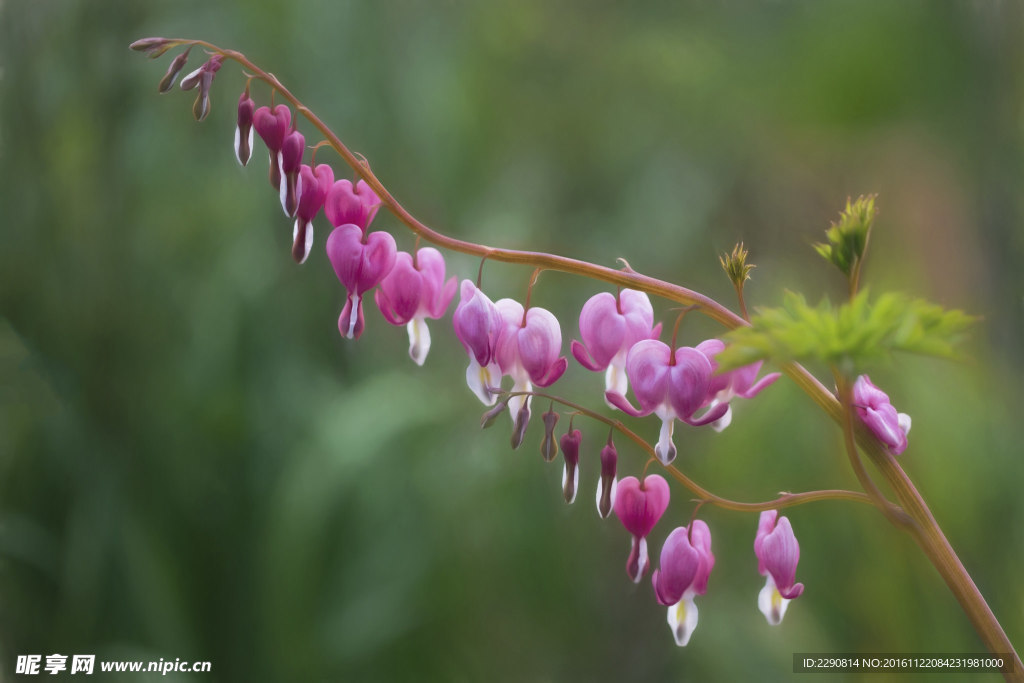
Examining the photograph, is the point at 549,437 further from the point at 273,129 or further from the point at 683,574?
the point at 273,129

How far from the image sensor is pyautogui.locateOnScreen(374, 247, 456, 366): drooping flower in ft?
1.75

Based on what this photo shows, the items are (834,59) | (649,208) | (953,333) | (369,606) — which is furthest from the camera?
(834,59)

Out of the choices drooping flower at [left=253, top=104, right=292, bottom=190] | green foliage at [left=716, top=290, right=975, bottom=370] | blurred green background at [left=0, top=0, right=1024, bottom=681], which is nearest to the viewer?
green foliage at [left=716, top=290, right=975, bottom=370]

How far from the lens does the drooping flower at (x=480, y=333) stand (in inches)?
18.8

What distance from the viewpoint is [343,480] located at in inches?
58.5

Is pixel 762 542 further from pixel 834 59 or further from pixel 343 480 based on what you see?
pixel 834 59

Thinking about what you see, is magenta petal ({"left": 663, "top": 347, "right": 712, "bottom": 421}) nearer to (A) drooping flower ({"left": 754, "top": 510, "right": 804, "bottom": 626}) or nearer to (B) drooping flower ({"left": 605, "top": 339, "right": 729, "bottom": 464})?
(B) drooping flower ({"left": 605, "top": 339, "right": 729, "bottom": 464})

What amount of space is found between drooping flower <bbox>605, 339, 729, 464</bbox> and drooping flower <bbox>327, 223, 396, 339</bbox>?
0.16m

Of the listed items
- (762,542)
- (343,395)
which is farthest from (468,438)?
(762,542)

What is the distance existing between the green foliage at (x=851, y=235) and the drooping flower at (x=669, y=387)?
0.09 metres

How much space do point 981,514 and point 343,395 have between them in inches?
48.9

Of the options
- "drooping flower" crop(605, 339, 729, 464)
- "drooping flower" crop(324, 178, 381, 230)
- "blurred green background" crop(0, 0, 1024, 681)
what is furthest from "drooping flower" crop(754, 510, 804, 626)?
"blurred green background" crop(0, 0, 1024, 681)

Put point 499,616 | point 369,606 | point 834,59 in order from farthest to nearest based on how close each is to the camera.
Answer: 1. point 834,59
2. point 499,616
3. point 369,606

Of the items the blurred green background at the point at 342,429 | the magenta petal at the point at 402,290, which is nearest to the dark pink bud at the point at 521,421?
the magenta petal at the point at 402,290
